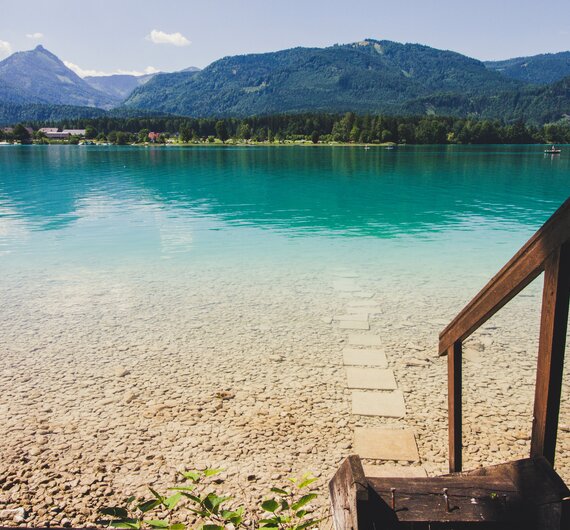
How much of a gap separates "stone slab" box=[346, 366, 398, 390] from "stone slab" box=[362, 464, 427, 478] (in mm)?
1856

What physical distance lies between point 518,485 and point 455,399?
1.34 m

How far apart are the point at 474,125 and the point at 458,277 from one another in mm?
196221

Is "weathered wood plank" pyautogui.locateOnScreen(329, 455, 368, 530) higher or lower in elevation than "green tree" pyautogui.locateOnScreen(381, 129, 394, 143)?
lower

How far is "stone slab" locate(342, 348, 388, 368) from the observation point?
7.73m

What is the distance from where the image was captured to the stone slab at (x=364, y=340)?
28.1 ft

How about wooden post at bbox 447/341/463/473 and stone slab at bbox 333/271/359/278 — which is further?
stone slab at bbox 333/271/359/278

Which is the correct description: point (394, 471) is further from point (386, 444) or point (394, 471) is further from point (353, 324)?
point (353, 324)

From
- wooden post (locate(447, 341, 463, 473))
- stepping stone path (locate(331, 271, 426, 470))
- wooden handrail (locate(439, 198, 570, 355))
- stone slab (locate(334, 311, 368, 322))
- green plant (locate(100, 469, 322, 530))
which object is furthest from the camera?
stone slab (locate(334, 311, 368, 322))

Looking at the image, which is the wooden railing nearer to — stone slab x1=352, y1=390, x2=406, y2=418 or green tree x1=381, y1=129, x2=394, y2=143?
stone slab x1=352, y1=390, x2=406, y2=418

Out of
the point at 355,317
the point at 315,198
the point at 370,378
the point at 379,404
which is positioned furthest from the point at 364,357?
the point at 315,198

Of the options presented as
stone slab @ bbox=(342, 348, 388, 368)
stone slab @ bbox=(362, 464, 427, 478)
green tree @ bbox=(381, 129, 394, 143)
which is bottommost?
stone slab @ bbox=(362, 464, 427, 478)

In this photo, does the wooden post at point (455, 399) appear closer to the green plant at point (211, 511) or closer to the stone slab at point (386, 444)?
the green plant at point (211, 511)

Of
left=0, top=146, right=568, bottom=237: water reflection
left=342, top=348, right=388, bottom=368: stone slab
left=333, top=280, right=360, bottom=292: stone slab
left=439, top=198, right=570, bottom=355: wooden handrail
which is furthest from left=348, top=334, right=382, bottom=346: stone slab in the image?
left=0, top=146, right=568, bottom=237: water reflection

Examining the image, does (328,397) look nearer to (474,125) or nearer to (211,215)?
(211,215)
